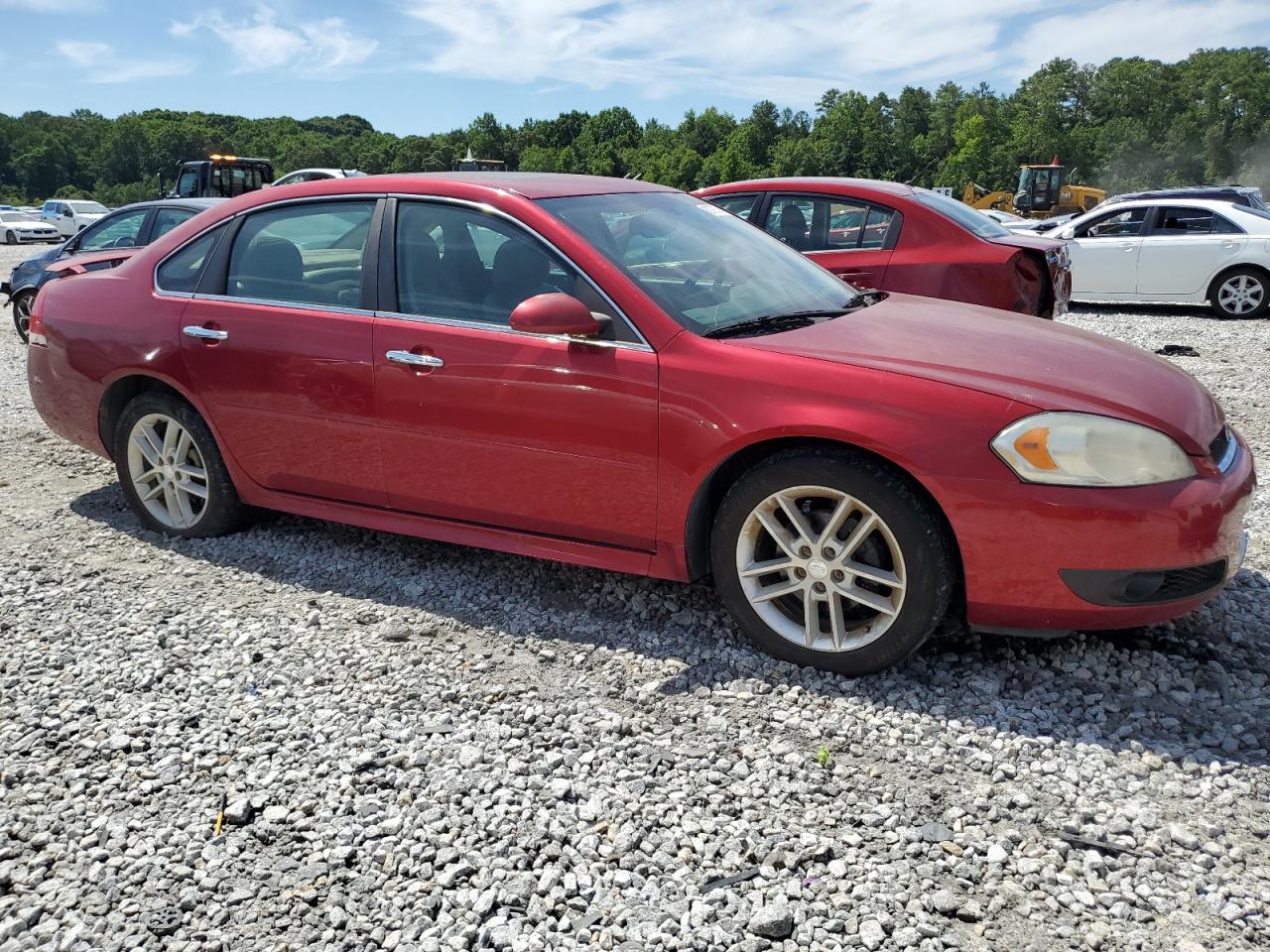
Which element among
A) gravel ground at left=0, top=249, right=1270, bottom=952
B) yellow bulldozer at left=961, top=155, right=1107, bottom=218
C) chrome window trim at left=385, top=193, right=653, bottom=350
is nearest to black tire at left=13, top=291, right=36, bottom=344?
gravel ground at left=0, top=249, right=1270, bottom=952

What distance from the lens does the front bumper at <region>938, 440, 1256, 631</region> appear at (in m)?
3.10

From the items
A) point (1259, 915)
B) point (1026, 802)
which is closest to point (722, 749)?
point (1026, 802)

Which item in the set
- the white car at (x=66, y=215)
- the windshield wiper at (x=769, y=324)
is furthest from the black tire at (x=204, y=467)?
the white car at (x=66, y=215)

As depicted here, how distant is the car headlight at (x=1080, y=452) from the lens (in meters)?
3.12

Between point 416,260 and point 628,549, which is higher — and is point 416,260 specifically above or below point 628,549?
above

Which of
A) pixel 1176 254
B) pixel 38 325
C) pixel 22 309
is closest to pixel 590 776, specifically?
pixel 38 325

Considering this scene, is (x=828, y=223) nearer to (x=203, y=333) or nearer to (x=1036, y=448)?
(x=203, y=333)

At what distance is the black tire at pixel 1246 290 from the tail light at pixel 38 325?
12.3 m

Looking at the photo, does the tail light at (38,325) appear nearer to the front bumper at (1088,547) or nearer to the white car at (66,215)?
the front bumper at (1088,547)

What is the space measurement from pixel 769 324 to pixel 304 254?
80.7 inches

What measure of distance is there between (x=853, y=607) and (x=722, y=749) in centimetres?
74

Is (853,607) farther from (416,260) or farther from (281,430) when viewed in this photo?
(281,430)

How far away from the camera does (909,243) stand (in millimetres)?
7688

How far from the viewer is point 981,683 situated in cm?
341
